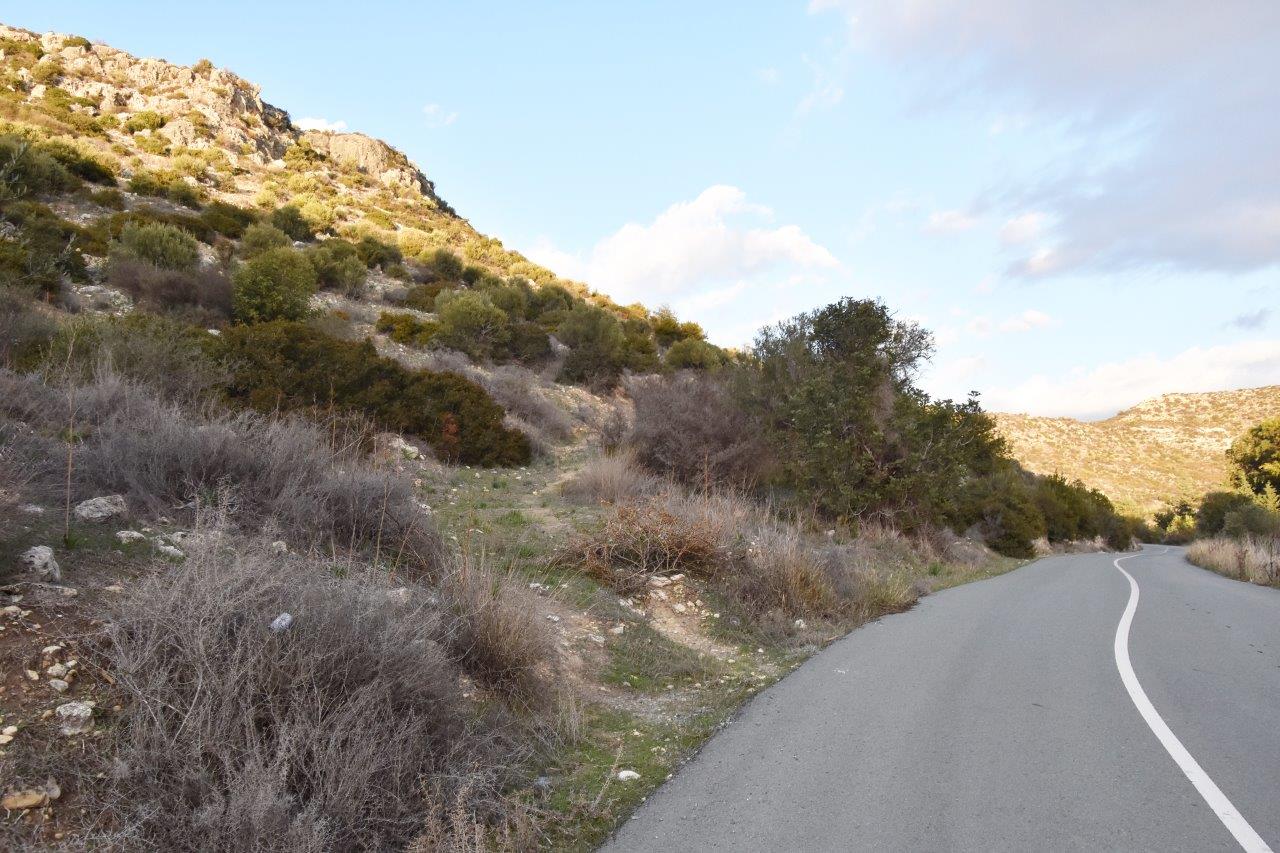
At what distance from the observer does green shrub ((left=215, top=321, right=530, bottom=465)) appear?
13344 mm

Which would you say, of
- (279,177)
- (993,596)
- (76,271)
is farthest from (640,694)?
(279,177)

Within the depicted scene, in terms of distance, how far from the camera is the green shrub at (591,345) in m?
28.4

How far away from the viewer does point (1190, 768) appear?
443cm

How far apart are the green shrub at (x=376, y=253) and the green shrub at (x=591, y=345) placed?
10307mm

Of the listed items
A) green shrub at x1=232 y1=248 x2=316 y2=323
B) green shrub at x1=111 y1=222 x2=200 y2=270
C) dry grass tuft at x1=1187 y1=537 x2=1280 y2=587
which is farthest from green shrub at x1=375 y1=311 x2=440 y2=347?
dry grass tuft at x1=1187 y1=537 x2=1280 y2=587

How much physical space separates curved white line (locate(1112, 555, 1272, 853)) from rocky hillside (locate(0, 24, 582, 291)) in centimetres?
3760

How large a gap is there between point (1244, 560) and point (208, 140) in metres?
51.5

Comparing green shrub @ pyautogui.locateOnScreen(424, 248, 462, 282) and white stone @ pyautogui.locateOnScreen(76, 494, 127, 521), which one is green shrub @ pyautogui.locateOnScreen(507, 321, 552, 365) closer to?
green shrub @ pyautogui.locateOnScreen(424, 248, 462, 282)

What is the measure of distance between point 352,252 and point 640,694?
2909 centimetres

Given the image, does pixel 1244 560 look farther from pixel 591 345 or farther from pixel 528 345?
pixel 528 345

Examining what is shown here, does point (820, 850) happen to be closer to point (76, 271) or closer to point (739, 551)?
point (739, 551)

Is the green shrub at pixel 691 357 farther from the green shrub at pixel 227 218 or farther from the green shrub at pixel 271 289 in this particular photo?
the green shrub at pixel 227 218

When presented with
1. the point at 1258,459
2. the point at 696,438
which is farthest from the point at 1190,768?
the point at 1258,459

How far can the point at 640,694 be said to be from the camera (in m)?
6.28
